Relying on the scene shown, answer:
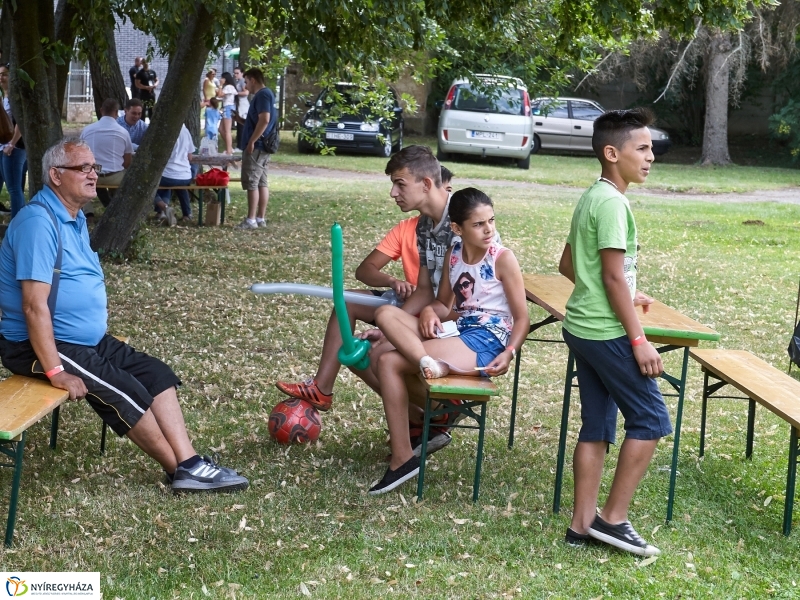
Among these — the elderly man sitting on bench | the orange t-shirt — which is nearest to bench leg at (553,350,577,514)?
the orange t-shirt

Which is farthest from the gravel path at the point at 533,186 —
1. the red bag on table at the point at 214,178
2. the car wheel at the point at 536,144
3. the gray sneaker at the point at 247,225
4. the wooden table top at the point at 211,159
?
the car wheel at the point at 536,144

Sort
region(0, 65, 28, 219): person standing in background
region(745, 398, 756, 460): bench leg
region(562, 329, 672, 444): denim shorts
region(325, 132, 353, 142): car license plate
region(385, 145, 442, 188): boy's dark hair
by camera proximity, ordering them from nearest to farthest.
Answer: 1. region(562, 329, 672, 444): denim shorts
2. region(385, 145, 442, 188): boy's dark hair
3. region(745, 398, 756, 460): bench leg
4. region(0, 65, 28, 219): person standing in background
5. region(325, 132, 353, 142): car license plate

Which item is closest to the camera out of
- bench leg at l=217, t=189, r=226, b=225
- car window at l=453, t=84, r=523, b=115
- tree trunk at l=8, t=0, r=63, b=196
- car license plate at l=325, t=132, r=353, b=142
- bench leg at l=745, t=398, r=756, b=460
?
bench leg at l=745, t=398, r=756, b=460

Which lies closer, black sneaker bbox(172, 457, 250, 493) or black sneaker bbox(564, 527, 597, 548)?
black sneaker bbox(564, 527, 597, 548)

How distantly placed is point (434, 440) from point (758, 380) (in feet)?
5.01

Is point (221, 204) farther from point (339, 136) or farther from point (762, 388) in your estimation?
point (339, 136)

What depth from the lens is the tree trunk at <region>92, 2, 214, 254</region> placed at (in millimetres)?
9625

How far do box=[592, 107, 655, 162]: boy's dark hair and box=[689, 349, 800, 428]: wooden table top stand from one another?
1.30 meters

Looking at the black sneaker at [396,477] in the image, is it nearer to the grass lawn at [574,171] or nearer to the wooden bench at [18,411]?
the wooden bench at [18,411]

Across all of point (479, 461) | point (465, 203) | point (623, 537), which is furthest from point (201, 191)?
point (623, 537)

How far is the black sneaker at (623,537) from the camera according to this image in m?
4.01

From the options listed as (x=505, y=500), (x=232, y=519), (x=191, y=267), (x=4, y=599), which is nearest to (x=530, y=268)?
(x=191, y=267)

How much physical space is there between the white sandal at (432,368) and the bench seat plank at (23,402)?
143 cm

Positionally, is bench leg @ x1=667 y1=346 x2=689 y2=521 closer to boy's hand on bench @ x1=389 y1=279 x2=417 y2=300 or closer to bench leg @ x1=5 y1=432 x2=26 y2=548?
boy's hand on bench @ x1=389 y1=279 x2=417 y2=300
